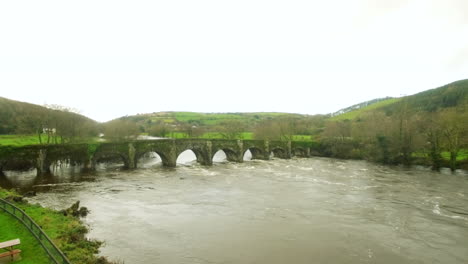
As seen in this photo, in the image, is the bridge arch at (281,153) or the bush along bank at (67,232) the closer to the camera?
the bush along bank at (67,232)

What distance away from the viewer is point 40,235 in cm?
1402

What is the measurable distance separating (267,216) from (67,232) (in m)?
15.2

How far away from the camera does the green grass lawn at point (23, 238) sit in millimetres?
12647

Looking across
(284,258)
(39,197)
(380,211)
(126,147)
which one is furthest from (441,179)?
(39,197)

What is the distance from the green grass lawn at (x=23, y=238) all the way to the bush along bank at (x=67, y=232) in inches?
1.9

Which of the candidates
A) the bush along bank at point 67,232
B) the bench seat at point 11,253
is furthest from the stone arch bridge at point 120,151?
the bench seat at point 11,253

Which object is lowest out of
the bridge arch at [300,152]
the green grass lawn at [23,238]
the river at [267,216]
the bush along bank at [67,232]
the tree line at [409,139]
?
the river at [267,216]

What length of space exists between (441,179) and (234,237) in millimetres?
38833

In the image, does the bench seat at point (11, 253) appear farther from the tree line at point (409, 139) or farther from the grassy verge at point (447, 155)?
the grassy verge at point (447, 155)

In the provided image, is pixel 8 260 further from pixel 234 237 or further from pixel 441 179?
pixel 441 179

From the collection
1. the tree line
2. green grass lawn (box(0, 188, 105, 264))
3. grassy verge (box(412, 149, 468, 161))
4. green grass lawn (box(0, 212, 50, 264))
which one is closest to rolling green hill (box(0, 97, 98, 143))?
green grass lawn (box(0, 188, 105, 264))

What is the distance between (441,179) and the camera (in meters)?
44.1

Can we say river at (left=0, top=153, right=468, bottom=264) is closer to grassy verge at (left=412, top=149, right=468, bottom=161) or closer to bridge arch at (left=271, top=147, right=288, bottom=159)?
grassy verge at (left=412, top=149, right=468, bottom=161)

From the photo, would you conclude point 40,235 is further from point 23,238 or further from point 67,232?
point 67,232
